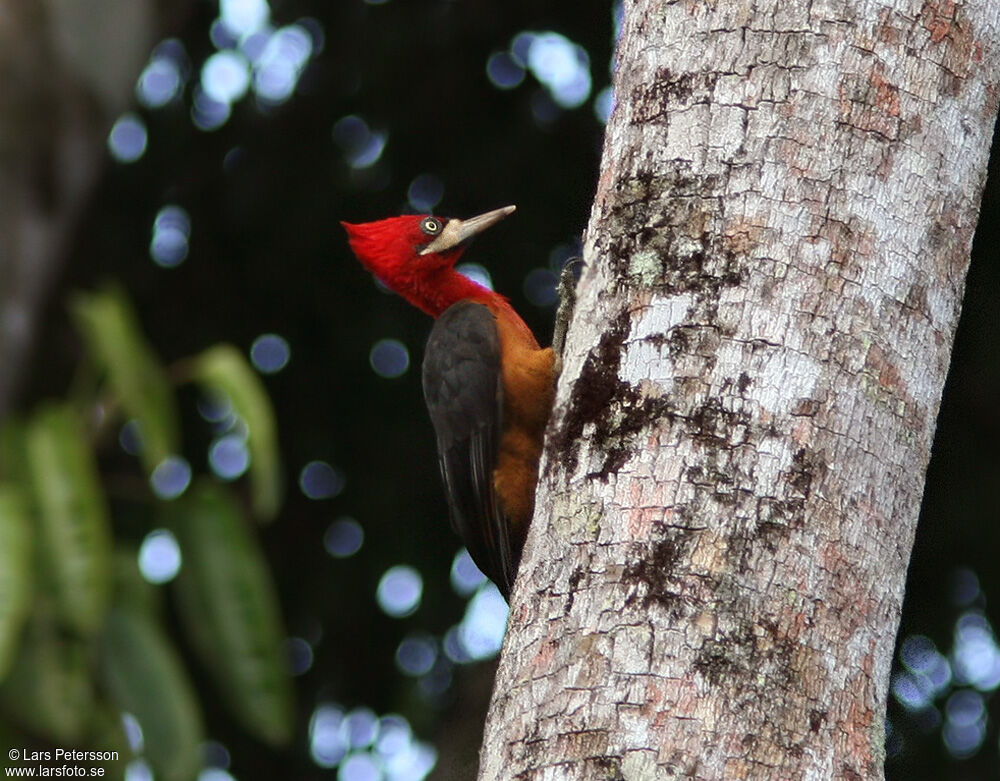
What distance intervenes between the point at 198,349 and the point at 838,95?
16.7ft

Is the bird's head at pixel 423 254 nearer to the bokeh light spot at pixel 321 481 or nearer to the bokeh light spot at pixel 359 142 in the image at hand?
the bokeh light spot at pixel 359 142

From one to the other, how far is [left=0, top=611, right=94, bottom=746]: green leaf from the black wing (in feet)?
4.03

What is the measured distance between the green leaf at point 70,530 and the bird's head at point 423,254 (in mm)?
1169

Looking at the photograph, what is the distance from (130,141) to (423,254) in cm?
310

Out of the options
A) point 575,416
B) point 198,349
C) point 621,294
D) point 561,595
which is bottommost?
point 561,595

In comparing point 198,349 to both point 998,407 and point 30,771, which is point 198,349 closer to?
point 30,771

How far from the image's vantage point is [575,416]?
7.25 feet

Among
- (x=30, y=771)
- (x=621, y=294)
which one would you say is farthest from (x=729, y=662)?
(x=30, y=771)

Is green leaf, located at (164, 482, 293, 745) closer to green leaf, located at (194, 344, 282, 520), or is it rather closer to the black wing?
green leaf, located at (194, 344, 282, 520)

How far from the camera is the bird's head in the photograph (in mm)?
4438

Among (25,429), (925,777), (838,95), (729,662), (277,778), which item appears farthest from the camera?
(277,778)

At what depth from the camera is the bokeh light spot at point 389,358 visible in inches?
267

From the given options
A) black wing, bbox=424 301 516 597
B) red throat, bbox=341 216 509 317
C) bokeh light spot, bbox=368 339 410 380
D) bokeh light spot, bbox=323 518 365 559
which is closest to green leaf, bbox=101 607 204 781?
black wing, bbox=424 301 516 597

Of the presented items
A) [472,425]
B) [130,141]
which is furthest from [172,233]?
[472,425]
